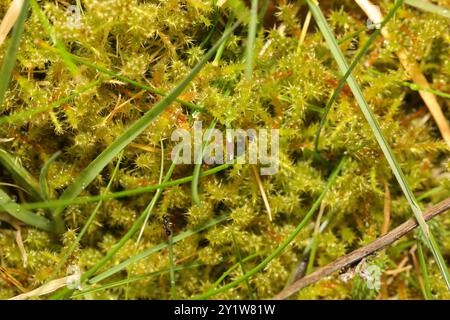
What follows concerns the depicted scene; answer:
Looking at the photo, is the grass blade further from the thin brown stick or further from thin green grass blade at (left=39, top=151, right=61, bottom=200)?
the thin brown stick

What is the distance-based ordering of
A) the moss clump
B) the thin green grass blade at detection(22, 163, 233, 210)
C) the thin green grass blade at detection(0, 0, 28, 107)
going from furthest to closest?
the moss clump → the thin green grass blade at detection(22, 163, 233, 210) → the thin green grass blade at detection(0, 0, 28, 107)

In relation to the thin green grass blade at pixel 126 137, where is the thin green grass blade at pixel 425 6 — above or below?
above

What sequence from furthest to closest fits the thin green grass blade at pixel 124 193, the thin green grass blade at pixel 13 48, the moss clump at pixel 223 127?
1. the moss clump at pixel 223 127
2. the thin green grass blade at pixel 124 193
3. the thin green grass blade at pixel 13 48

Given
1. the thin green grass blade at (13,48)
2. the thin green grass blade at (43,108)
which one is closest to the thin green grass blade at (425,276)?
the thin green grass blade at (43,108)

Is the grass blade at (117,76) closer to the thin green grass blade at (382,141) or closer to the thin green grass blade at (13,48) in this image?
the thin green grass blade at (13,48)

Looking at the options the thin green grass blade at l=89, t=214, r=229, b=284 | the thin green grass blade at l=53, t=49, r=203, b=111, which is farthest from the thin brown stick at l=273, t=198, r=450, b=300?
the thin green grass blade at l=53, t=49, r=203, b=111

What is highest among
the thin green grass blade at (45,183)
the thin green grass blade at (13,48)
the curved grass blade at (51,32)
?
the curved grass blade at (51,32)
